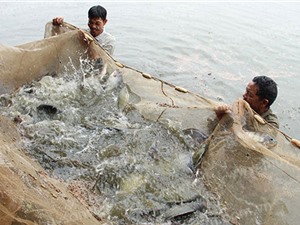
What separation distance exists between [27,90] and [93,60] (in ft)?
3.32

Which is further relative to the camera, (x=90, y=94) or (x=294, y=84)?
(x=294, y=84)

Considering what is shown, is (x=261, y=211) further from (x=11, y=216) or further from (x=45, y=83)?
(x=45, y=83)

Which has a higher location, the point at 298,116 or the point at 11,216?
the point at 11,216

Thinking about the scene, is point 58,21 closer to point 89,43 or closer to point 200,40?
point 89,43

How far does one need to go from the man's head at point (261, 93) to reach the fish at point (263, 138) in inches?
28.8

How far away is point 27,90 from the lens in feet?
14.2

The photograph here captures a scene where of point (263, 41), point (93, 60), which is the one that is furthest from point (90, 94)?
point (263, 41)

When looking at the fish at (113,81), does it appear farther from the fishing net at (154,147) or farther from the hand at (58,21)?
the hand at (58,21)

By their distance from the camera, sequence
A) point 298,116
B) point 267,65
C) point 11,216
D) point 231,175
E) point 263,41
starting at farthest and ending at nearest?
point 263,41 → point 267,65 → point 298,116 → point 231,175 → point 11,216

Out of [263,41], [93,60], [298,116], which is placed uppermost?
[93,60]

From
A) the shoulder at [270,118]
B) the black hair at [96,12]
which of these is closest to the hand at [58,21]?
the black hair at [96,12]

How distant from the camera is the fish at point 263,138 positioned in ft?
11.6

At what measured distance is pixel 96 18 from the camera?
5.80 m

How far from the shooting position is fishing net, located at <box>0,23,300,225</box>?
1.99m
